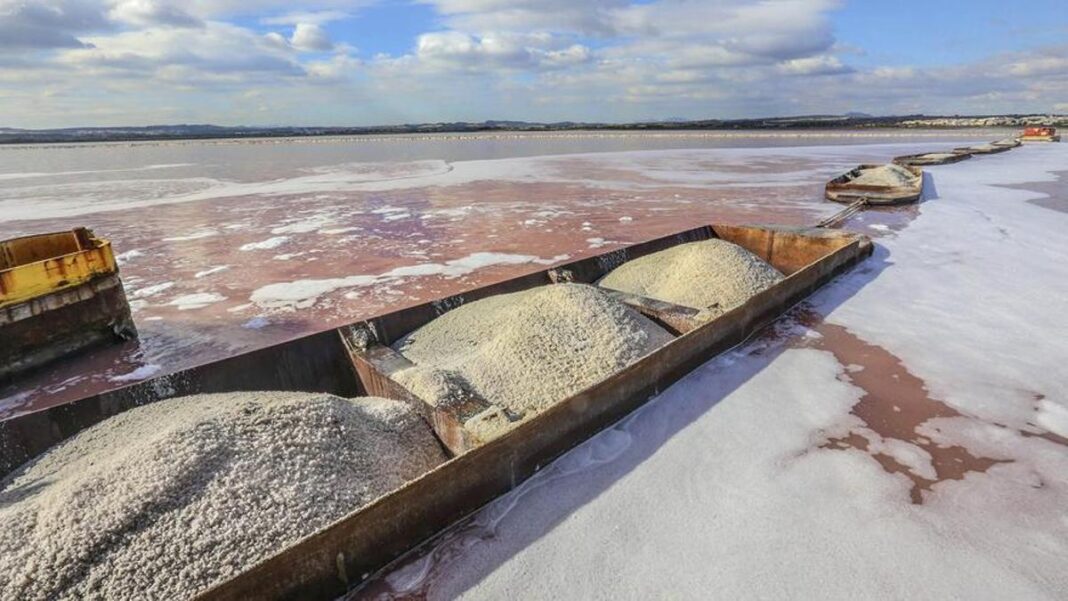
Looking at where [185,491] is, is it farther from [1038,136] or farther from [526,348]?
[1038,136]

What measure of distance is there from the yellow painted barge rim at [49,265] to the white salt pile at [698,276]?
5.09 m

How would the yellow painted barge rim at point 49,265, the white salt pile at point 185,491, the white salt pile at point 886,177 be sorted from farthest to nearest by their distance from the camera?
1. the white salt pile at point 886,177
2. the yellow painted barge rim at point 49,265
3. the white salt pile at point 185,491

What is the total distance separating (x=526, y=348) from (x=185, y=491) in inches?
91.8

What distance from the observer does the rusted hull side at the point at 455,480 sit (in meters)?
2.32

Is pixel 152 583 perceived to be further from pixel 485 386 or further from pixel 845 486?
pixel 845 486

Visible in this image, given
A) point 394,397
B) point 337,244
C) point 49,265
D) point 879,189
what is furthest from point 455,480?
point 879,189

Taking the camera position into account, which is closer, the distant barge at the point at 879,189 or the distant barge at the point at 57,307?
the distant barge at the point at 57,307

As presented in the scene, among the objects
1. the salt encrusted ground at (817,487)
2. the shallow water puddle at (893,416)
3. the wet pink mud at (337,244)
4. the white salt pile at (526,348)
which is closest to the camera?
the salt encrusted ground at (817,487)

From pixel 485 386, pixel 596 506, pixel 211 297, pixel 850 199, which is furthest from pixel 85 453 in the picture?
pixel 850 199

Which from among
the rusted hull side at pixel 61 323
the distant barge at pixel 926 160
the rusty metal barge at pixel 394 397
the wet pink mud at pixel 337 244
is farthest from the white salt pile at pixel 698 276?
the distant barge at pixel 926 160

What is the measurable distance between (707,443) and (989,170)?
22758 mm

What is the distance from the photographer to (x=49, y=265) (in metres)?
5.09

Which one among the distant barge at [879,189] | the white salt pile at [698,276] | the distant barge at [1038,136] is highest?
the white salt pile at [698,276]

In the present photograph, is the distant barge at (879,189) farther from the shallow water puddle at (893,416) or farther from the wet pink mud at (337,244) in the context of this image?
the shallow water puddle at (893,416)
